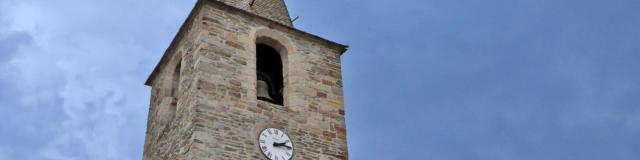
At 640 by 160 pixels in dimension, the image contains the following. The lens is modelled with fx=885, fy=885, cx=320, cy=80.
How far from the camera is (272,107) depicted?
13.4 meters

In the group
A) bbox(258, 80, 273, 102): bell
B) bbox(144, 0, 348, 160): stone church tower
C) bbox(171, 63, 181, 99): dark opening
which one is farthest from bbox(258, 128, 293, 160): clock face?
bbox(171, 63, 181, 99): dark opening

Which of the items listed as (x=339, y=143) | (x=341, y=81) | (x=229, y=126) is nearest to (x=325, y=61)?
(x=341, y=81)

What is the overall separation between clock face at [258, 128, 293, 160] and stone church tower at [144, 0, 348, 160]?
0.05 ft

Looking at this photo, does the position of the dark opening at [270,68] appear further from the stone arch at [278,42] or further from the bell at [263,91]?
the bell at [263,91]

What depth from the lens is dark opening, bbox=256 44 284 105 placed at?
1475 cm

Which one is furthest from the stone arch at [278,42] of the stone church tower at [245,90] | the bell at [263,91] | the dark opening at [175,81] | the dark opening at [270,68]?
the dark opening at [175,81]

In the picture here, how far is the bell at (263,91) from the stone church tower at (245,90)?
0.06 ft

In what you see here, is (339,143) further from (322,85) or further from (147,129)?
(147,129)

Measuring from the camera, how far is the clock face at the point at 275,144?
12.7 m

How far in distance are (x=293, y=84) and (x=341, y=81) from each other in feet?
3.34

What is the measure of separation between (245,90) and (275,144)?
1.06m

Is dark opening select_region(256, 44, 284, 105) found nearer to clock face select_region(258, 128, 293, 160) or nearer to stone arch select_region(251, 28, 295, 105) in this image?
stone arch select_region(251, 28, 295, 105)

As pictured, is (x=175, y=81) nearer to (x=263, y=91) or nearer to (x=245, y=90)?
(x=263, y=91)

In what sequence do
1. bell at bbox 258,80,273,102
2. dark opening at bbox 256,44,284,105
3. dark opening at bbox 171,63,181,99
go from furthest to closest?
1. dark opening at bbox 171,63,181,99
2. dark opening at bbox 256,44,284,105
3. bell at bbox 258,80,273,102
